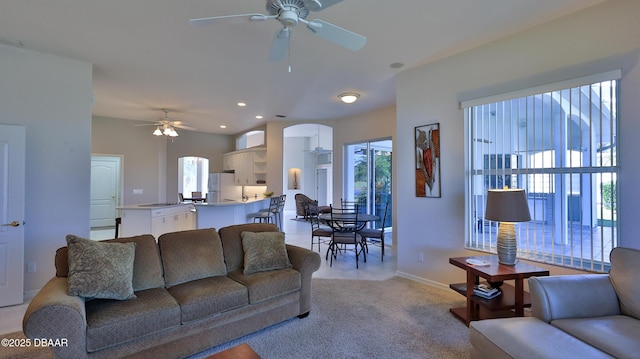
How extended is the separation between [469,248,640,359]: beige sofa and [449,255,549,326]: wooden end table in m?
0.45

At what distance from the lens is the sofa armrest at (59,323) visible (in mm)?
1708

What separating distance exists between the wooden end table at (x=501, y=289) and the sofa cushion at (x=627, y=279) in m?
0.52

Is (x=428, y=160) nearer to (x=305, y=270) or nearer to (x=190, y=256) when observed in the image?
(x=305, y=270)

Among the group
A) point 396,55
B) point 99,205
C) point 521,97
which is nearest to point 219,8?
point 396,55

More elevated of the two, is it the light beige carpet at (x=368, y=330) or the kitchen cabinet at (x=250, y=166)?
the kitchen cabinet at (x=250, y=166)

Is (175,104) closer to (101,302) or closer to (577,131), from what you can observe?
(101,302)

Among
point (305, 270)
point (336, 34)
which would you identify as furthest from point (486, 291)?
point (336, 34)

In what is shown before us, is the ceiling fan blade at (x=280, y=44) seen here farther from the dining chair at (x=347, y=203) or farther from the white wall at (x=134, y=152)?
the white wall at (x=134, y=152)

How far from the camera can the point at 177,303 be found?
2.20 meters

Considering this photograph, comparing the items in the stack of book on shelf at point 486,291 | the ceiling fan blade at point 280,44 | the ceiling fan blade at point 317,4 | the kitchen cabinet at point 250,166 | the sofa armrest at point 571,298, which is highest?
the ceiling fan blade at point 317,4

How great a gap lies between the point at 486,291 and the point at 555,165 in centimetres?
139

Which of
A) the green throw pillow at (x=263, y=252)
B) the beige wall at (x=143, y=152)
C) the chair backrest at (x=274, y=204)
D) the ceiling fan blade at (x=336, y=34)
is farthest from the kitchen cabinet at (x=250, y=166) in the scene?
the ceiling fan blade at (x=336, y=34)

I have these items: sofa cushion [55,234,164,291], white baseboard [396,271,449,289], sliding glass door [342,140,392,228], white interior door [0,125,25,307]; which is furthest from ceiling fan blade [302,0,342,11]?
sliding glass door [342,140,392,228]

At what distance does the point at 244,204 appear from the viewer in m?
5.80
